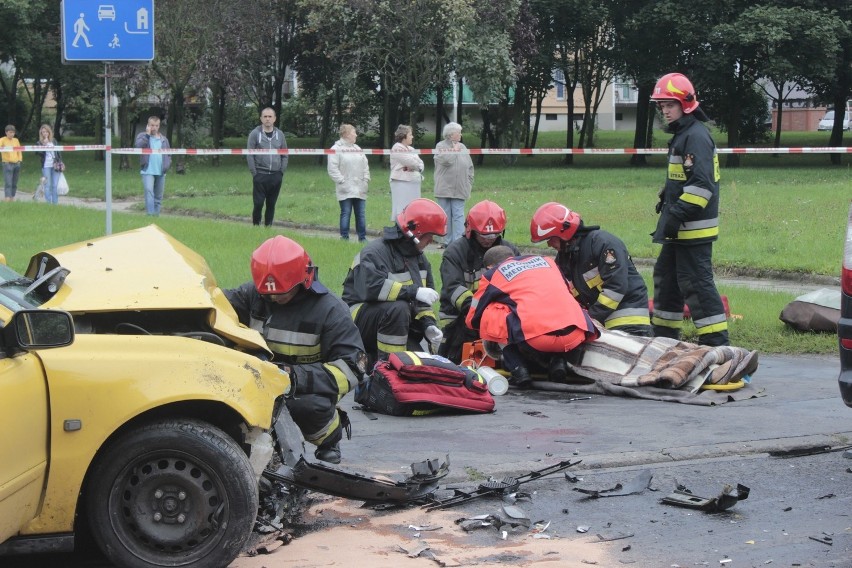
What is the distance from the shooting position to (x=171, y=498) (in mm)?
4531

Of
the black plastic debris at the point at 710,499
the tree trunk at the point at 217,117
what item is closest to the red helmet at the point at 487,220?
the black plastic debris at the point at 710,499

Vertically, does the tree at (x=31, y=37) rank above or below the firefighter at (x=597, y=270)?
above

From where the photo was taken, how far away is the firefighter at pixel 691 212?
9.09 meters

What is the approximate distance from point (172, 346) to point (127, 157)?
1437 inches

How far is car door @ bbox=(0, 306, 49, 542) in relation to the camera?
13.4 ft

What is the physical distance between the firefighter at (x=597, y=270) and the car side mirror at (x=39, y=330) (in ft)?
17.1

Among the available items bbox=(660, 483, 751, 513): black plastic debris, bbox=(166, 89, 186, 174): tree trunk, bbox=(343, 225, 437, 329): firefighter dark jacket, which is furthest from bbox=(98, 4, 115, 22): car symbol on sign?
bbox=(166, 89, 186, 174): tree trunk

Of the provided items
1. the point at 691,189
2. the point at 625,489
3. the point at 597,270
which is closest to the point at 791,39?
the point at 691,189

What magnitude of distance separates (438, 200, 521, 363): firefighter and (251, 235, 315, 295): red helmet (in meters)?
3.14

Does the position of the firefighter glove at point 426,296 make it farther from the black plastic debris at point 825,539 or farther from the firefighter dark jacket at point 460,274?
the black plastic debris at point 825,539

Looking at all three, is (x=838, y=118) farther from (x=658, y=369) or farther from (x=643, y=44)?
(x=658, y=369)

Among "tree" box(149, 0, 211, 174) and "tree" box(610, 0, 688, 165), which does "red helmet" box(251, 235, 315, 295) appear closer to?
"tree" box(149, 0, 211, 174)

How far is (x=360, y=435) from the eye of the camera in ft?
23.3

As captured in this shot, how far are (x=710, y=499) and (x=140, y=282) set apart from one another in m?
2.85
